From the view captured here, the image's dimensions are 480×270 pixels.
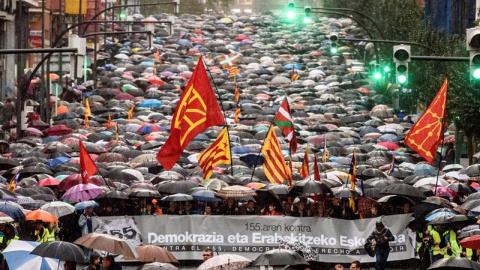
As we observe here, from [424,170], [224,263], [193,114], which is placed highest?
[193,114]

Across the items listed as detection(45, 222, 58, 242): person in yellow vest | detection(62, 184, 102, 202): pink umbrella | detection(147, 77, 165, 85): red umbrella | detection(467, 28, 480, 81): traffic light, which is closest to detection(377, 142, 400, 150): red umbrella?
detection(62, 184, 102, 202): pink umbrella

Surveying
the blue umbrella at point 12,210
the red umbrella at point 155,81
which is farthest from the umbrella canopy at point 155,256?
the red umbrella at point 155,81

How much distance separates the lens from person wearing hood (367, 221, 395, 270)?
2470 centimetres

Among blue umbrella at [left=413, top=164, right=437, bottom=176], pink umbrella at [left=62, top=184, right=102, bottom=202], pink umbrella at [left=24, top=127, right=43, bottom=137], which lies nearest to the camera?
pink umbrella at [left=62, top=184, right=102, bottom=202]

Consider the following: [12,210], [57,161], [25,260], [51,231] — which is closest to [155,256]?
[25,260]

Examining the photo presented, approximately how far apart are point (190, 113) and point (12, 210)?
4551 mm

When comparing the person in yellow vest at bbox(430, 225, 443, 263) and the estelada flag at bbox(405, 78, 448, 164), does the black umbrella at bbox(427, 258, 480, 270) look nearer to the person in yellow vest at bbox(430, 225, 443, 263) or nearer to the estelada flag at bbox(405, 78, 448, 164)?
the person in yellow vest at bbox(430, 225, 443, 263)

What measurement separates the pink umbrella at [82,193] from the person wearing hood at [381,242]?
6111mm

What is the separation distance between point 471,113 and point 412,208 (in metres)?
16.3

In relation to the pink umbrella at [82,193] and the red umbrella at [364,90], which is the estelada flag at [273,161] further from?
the red umbrella at [364,90]

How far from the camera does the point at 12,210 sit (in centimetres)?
2317

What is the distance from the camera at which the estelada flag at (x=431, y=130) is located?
2762 centimetres

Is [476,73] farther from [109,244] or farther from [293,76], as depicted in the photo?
[293,76]

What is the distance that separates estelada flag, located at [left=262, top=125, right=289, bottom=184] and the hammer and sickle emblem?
3.38 metres
